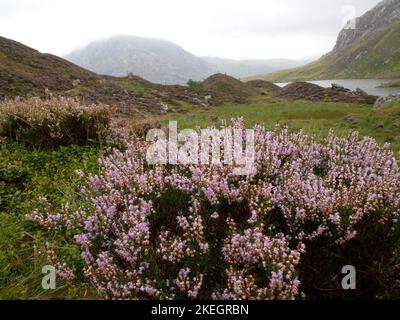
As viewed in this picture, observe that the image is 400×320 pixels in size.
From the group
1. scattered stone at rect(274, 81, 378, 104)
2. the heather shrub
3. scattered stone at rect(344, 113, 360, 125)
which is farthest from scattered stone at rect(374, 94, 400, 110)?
the heather shrub

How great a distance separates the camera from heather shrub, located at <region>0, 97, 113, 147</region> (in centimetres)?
793

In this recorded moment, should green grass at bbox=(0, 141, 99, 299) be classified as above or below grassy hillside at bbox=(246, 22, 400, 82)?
below

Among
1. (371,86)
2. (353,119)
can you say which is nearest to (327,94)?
(353,119)

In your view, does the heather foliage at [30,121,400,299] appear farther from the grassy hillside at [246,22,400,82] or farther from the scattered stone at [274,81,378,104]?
the grassy hillside at [246,22,400,82]

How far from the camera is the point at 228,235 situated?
3441 millimetres

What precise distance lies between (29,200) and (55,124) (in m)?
2.73

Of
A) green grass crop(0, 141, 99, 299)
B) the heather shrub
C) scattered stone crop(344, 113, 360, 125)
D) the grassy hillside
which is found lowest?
Result: green grass crop(0, 141, 99, 299)

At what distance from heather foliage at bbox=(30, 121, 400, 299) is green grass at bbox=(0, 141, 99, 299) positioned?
292 millimetres

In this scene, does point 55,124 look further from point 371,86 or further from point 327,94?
point 371,86

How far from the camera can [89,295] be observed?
351cm

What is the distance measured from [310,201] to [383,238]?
828 mm

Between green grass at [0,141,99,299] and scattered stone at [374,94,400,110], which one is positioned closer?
green grass at [0,141,99,299]

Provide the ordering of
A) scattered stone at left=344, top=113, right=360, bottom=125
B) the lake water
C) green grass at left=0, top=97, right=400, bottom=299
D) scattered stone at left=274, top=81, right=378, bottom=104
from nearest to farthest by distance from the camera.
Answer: green grass at left=0, top=97, right=400, bottom=299 < scattered stone at left=344, top=113, right=360, bottom=125 < scattered stone at left=274, top=81, right=378, bottom=104 < the lake water
